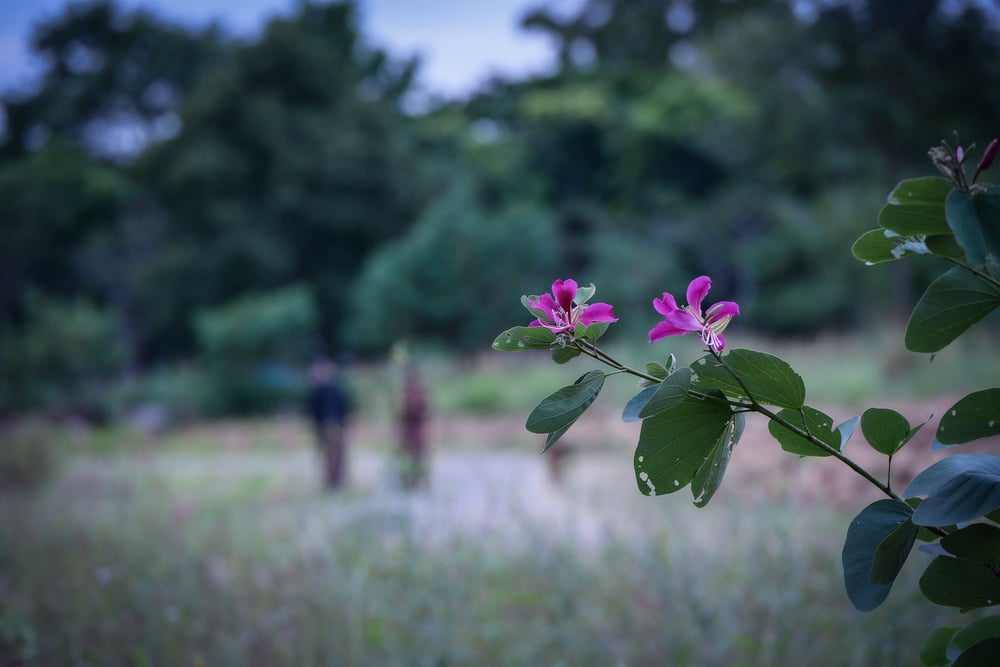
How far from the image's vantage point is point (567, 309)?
0.82m

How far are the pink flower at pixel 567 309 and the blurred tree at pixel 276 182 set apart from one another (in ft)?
70.5

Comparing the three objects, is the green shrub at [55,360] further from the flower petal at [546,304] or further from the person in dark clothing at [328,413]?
the flower petal at [546,304]

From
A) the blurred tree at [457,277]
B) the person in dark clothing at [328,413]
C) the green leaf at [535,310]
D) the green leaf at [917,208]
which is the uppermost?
the blurred tree at [457,277]

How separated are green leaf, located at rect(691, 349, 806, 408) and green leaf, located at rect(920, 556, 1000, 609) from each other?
0.24 meters

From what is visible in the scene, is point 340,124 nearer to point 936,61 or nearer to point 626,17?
point 626,17

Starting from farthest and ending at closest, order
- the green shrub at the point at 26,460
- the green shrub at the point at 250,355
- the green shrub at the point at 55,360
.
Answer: the green shrub at the point at 250,355 → the green shrub at the point at 55,360 → the green shrub at the point at 26,460

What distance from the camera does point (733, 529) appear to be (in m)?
3.20

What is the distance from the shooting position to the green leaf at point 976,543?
0.82 m

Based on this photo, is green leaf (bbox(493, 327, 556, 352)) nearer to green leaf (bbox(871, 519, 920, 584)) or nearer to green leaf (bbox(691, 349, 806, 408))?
green leaf (bbox(691, 349, 806, 408))

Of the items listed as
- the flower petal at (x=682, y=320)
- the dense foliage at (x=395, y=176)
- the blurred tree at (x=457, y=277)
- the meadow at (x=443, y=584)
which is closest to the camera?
the flower petal at (x=682, y=320)

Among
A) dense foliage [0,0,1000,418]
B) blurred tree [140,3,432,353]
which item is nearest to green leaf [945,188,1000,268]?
dense foliage [0,0,1000,418]

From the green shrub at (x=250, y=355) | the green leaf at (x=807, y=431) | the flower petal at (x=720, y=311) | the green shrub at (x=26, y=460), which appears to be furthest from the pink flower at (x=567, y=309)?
the green shrub at (x=250, y=355)

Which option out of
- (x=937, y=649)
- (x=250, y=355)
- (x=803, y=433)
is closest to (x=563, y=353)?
(x=803, y=433)

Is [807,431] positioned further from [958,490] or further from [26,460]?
[26,460]
